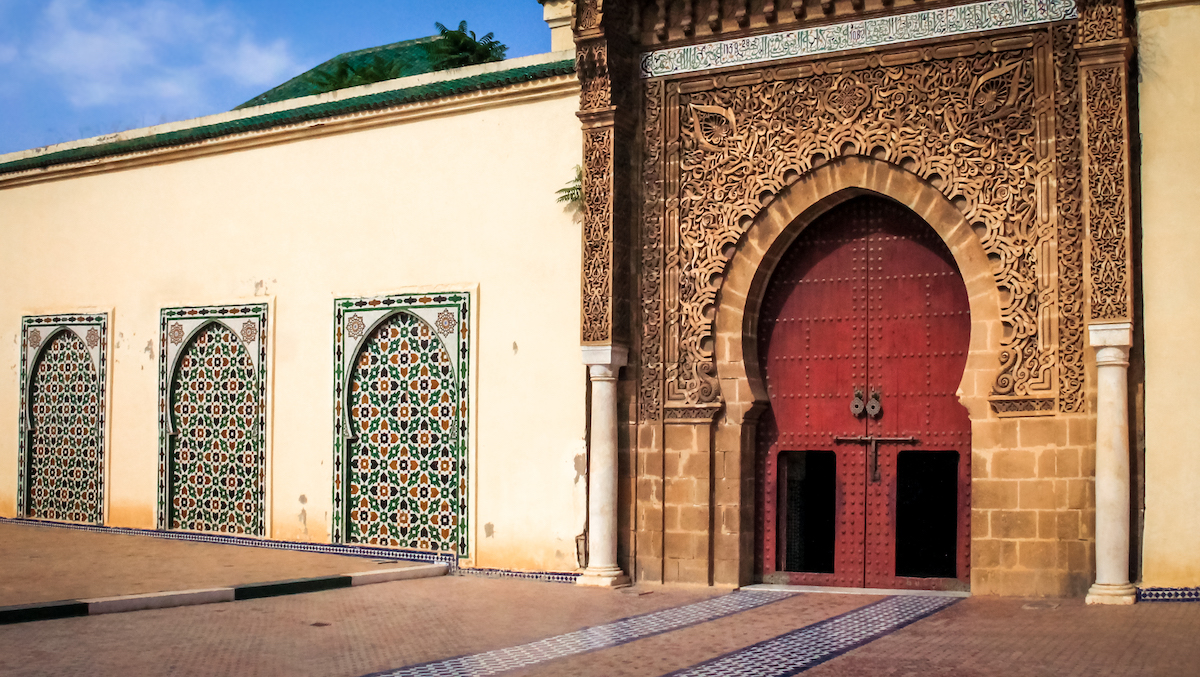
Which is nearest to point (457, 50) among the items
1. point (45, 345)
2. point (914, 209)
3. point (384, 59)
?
point (384, 59)

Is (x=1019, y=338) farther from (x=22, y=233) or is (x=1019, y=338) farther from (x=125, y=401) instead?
(x=22, y=233)

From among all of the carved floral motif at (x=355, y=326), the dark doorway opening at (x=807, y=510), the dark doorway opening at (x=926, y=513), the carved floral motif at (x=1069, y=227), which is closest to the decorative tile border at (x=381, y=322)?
the carved floral motif at (x=355, y=326)

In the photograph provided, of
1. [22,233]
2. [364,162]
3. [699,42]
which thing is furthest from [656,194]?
[22,233]

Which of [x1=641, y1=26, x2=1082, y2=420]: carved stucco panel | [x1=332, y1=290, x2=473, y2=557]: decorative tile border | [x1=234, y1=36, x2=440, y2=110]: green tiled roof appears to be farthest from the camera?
[x1=234, y1=36, x2=440, y2=110]: green tiled roof

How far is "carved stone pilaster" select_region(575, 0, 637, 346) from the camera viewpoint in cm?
809

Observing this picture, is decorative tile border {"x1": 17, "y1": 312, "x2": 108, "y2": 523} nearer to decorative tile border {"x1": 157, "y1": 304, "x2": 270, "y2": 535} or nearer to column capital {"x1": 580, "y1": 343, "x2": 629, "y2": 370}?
decorative tile border {"x1": 157, "y1": 304, "x2": 270, "y2": 535}

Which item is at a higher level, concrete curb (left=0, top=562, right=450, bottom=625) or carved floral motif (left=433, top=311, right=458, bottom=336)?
carved floral motif (left=433, top=311, right=458, bottom=336)

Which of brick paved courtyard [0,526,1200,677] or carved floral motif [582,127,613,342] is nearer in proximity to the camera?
brick paved courtyard [0,526,1200,677]

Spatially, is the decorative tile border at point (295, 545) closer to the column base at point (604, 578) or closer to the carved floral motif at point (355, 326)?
the column base at point (604, 578)

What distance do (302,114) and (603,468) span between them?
152 inches

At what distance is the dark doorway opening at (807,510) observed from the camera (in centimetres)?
802

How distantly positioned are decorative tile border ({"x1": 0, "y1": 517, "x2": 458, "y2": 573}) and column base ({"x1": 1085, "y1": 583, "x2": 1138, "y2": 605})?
168 inches

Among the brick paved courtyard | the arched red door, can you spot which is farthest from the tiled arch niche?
the brick paved courtyard

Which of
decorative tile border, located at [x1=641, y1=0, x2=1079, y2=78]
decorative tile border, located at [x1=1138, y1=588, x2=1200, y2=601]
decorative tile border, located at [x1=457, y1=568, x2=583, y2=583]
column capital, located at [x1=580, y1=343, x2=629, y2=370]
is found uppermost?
decorative tile border, located at [x1=641, y1=0, x2=1079, y2=78]
